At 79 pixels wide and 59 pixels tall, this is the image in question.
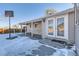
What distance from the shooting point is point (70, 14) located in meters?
3.46

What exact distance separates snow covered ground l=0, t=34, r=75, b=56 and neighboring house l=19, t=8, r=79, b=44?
0.68ft

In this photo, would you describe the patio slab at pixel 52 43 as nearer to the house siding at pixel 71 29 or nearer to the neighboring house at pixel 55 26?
the neighboring house at pixel 55 26

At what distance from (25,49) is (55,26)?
789mm

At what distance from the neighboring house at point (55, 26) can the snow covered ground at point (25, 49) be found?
21 cm

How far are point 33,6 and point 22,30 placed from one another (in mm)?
565

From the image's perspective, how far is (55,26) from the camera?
3.64 metres

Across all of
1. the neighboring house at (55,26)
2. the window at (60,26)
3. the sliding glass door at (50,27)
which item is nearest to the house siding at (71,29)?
the neighboring house at (55,26)

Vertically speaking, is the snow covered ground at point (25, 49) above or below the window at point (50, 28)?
below

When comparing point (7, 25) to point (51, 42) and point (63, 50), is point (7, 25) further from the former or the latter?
point (63, 50)

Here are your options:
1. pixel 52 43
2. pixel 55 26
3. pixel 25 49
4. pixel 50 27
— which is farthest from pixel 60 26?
pixel 25 49

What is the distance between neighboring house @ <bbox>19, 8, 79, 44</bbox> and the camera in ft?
11.4

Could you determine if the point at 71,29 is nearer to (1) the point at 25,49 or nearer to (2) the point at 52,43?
(2) the point at 52,43

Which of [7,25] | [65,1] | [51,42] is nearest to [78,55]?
[51,42]

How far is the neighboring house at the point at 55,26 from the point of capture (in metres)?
3.48
